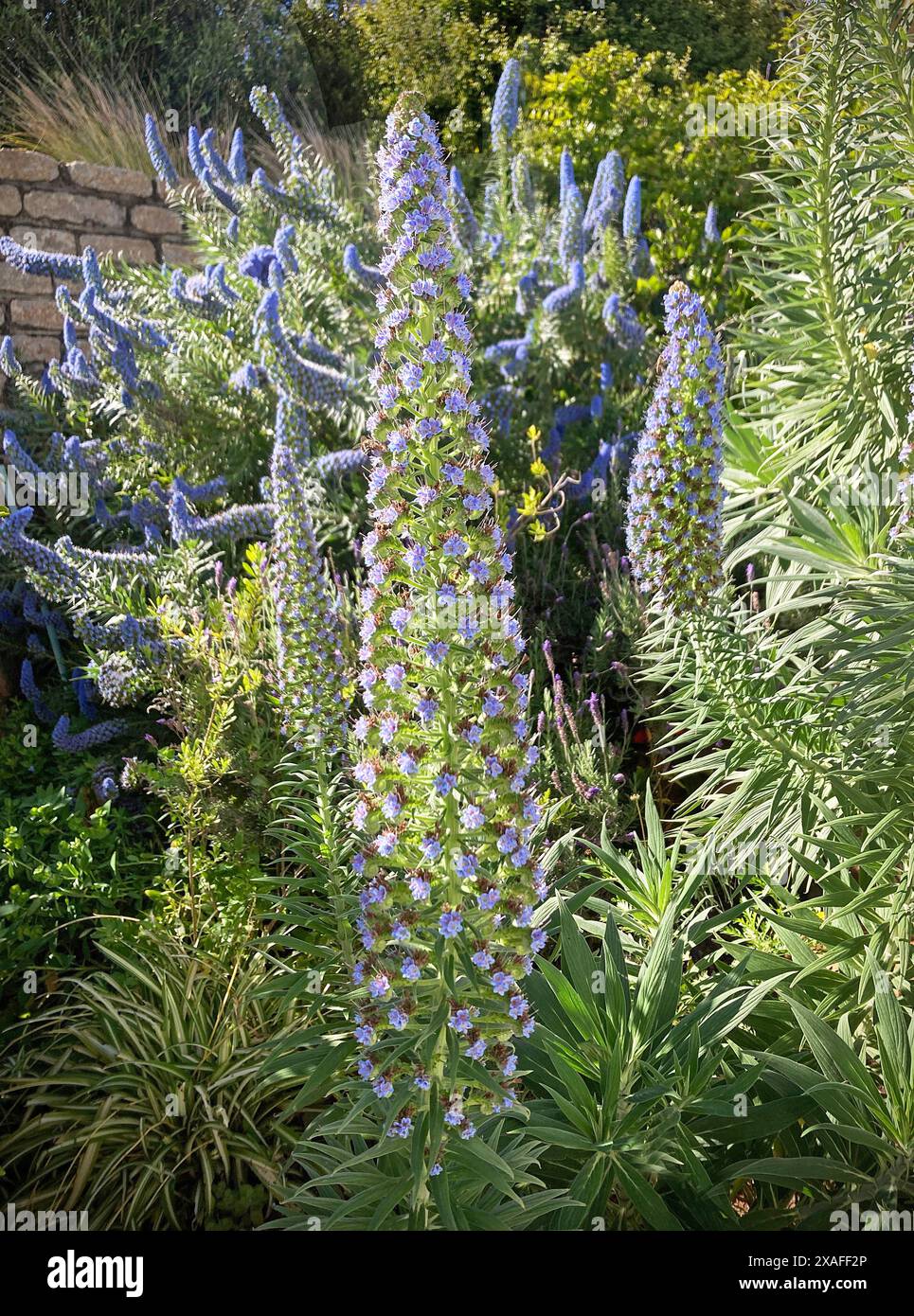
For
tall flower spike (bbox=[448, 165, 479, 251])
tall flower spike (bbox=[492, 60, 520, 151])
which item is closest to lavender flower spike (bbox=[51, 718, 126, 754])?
tall flower spike (bbox=[448, 165, 479, 251])

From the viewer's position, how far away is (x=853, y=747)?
1.96 meters

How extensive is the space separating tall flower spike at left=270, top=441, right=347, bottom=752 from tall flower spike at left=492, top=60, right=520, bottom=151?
372 cm

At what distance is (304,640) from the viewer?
2236 mm

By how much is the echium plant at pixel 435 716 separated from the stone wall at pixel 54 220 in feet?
13.5

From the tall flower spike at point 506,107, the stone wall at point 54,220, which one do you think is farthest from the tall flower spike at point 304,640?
the tall flower spike at point 506,107

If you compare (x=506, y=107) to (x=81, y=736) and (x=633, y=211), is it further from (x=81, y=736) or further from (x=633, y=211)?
(x=81, y=736)

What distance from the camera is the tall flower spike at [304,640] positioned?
2.22 m

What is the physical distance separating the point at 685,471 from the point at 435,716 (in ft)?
4.03

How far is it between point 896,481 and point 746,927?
41.1 inches

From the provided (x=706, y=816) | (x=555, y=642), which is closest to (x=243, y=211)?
(x=555, y=642)

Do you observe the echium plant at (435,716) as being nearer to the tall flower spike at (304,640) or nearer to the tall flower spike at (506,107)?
the tall flower spike at (304,640)

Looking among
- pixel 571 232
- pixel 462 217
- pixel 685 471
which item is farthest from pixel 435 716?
pixel 571 232
